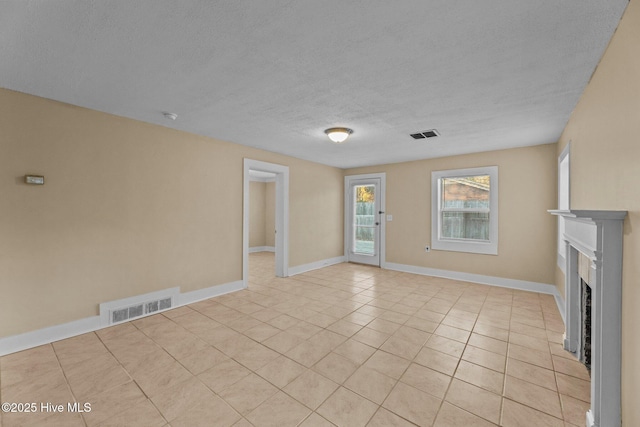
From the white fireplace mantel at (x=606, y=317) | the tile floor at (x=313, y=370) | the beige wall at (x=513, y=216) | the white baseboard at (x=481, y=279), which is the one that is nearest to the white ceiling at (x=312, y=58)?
the white fireplace mantel at (x=606, y=317)

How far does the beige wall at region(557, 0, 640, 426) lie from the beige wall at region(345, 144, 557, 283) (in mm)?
2597

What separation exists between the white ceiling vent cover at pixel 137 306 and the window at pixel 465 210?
477cm

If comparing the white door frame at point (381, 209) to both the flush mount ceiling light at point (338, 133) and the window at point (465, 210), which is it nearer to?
the window at point (465, 210)

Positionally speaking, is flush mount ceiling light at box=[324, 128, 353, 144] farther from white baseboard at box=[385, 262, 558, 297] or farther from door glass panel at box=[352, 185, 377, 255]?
white baseboard at box=[385, 262, 558, 297]

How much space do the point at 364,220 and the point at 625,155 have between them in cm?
519

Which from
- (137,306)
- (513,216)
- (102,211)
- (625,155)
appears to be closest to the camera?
(625,155)

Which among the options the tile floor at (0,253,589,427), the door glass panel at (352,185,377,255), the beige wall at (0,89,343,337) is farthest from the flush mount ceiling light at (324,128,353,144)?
the door glass panel at (352,185,377,255)

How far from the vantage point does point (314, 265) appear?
5.98 m

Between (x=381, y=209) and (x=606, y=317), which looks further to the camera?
(x=381, y=209)

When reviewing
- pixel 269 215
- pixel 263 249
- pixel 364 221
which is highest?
pixel 269 215

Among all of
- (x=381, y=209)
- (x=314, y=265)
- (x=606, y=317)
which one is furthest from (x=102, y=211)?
(x=381, y=209)

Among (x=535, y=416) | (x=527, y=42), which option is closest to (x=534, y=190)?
(x=527, y=42)

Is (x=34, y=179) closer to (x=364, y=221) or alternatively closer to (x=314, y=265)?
(x=314, y=265)

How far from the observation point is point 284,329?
9.71ft
